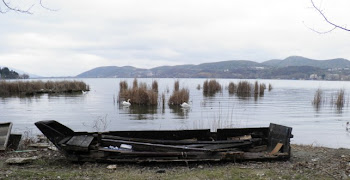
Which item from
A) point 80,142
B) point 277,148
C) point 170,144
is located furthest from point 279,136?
point 80,142

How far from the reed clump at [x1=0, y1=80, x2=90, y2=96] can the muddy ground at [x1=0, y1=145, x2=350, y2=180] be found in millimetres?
31939

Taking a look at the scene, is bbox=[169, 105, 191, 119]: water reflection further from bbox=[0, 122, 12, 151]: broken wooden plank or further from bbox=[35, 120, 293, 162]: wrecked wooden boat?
bbox=[0, 122, 12, 151]: broken wooden plank

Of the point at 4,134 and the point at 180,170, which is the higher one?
the point at 4,134

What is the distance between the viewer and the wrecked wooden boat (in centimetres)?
627

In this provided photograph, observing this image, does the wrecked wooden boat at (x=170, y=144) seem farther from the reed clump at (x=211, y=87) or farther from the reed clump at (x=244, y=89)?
the reed clump at (x=211, y=87)

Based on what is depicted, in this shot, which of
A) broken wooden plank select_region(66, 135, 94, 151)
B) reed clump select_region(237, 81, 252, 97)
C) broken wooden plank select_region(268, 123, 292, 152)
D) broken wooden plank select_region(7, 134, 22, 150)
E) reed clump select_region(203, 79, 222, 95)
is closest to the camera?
broken wooden plank select_region(66, 135, 94, 151)

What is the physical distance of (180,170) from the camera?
5.98m

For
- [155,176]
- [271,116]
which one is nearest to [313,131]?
[271,116]

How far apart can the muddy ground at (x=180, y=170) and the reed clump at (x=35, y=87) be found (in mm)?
31939

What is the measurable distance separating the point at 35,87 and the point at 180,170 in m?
36.1

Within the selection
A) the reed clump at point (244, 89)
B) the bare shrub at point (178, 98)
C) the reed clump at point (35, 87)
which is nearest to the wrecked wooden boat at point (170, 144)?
the bare shrub at point (178, 98)

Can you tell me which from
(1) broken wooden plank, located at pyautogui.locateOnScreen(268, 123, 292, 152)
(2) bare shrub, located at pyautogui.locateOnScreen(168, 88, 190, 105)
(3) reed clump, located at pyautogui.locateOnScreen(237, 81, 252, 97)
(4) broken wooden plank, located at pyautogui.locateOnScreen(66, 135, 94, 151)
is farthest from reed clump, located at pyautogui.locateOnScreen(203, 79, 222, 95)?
(4) broken wooden plank, located at pyautogui.locateOnScreen(66, 135, 94, 151)

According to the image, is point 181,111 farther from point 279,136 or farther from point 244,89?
point 244,89

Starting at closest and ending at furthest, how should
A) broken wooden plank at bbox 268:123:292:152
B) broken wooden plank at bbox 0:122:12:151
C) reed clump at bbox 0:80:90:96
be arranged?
1. broken wooden plank at bbox 268:123:292:152
2. broken wooden plank at bbox 0:122:12:151
3. reed clump at bbox 0:80:90:96
